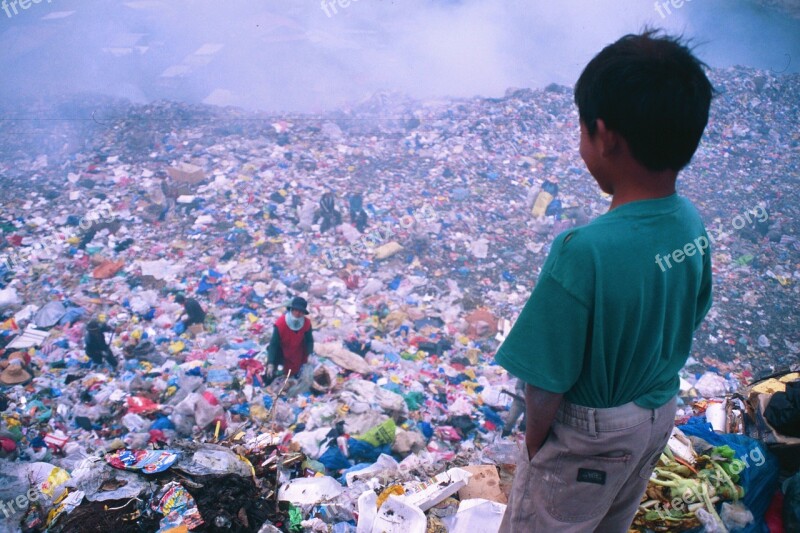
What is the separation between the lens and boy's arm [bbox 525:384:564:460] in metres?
1.02

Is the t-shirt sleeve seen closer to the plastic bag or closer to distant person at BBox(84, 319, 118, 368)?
the plastic bag

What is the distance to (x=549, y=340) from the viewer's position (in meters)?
0.94

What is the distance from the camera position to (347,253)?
659 cm

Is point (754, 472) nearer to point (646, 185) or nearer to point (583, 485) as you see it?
point (583, 485)

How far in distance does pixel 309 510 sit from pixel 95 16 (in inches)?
642

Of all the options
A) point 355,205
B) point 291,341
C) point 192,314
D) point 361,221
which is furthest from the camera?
point 355,205

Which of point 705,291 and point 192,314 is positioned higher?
point 705,291

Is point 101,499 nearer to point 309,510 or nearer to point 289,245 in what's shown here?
point 309,510

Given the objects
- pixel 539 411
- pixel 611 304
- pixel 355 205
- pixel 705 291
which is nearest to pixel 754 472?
pixel 705 291

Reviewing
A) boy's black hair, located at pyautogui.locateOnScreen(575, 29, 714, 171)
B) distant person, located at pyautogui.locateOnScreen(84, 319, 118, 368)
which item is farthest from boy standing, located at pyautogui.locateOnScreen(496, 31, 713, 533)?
distant person, located at pyautogui.locateOnScreen(84, 319, 118, 368)

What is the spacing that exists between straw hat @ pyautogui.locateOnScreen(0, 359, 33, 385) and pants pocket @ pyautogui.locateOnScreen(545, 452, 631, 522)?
16.6 ft

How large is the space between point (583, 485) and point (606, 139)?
82 centimetres

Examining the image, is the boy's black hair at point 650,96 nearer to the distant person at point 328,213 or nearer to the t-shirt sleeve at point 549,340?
the t-shirt sleeve at point 549,340

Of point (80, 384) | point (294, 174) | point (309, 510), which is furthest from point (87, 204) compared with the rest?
point (309, 510)
